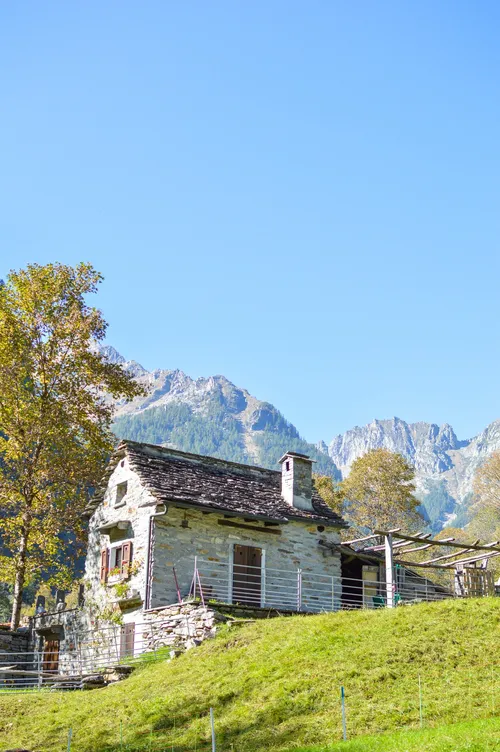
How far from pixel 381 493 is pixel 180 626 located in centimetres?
3364

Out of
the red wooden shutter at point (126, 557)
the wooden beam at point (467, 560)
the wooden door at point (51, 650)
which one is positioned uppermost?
the wooden beam at point (467, 560)

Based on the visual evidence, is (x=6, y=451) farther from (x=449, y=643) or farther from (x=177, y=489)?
(x=449, y=643)

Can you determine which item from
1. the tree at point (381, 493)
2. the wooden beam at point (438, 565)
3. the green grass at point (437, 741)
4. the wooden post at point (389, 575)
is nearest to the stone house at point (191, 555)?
the wooden beam at point (438, 565)

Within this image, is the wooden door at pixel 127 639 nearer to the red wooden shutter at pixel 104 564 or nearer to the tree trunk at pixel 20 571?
the red wooden shutter at pixel 104 564

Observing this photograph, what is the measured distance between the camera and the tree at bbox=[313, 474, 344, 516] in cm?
5691

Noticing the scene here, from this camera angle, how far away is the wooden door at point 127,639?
27.3m

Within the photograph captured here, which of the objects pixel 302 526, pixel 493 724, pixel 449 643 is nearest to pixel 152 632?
pixel 302 526

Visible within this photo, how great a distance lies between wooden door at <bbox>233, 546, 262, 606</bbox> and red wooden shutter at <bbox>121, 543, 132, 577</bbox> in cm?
373

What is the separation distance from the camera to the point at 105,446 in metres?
37.2

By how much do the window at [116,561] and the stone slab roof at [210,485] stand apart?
2447 mm

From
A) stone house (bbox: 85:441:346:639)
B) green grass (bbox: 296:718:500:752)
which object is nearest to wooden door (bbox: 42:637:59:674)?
stone house (bbox: 85:441:346:639)

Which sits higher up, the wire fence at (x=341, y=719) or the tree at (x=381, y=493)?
the tree at (x=381, y=493)

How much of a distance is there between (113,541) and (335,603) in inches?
345

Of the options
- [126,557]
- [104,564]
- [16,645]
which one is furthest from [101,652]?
[16,645]
